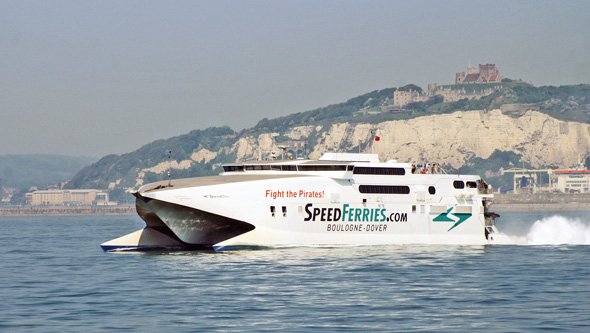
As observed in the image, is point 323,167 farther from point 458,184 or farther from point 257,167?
point 458,184

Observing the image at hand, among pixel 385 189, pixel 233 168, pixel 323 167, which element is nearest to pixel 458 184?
pixel 385 189

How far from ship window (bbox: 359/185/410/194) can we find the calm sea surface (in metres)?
3.20

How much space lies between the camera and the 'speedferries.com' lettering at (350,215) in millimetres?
42219

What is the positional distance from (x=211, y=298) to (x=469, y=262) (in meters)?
15.6

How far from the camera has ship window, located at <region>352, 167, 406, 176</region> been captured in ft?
145

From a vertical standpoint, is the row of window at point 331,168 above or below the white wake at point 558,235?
above

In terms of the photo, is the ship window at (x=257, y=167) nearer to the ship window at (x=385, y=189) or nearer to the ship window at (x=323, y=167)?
the ship window at (x=323, y=167)

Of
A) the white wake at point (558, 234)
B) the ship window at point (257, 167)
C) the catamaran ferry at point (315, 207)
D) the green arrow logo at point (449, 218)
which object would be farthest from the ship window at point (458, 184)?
the ship window at point (257, 167)

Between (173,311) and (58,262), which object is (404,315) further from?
(58,262)

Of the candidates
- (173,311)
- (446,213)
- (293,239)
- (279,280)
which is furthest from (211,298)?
(446,213)

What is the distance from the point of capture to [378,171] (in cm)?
4488

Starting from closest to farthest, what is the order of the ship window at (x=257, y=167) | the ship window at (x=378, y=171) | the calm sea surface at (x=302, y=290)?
1. the calm sea surface at (x=302, y=290)
2. the ship window at (x=378, y=171)
3. the ship window at (x=257, y=167)

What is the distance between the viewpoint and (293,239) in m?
41.7

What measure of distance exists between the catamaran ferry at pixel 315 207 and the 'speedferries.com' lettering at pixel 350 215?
5 centimetres
